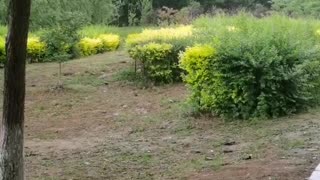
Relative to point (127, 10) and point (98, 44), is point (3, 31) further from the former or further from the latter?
point (127, 10)

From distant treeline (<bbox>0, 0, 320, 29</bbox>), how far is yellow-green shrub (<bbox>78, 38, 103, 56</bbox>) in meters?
0.61

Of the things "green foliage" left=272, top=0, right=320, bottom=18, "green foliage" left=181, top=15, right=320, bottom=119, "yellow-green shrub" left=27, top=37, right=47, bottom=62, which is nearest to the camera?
"green foliage" left=181, top=15, right=320, bottom=119

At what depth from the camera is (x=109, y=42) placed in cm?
1898

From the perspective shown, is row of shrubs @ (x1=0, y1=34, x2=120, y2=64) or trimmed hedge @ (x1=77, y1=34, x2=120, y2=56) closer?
row of shrubs @ (x1=0, y1=34, x2=120, y2=64)

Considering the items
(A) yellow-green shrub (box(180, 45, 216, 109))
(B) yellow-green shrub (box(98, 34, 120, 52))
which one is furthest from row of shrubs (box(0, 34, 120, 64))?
(A) yellow-green shrub (box(180, 45, 216, 109))

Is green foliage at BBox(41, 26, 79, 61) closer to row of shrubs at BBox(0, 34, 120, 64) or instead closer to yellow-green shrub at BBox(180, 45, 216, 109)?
row of shrubs at BBox(0, 34, 120, 64)

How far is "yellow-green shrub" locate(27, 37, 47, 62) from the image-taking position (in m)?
15.6

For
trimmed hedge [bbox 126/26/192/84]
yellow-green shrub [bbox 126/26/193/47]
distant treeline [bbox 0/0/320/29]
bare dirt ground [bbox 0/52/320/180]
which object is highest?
distant treeline [bbox 0/0/320/29]

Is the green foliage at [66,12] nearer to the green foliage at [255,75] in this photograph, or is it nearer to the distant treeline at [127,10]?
the distant treeline at [127,10]

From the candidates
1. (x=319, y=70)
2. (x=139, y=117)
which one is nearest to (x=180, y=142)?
(x=139, y=117)

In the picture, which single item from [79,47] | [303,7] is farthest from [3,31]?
[303,7]

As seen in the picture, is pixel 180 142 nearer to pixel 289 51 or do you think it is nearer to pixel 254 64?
pixel 254 64

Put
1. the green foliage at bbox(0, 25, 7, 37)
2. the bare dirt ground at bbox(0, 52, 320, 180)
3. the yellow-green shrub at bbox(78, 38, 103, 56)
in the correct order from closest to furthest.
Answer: the bare dirt ground at bbox(0, 52, 320, 180) → the green foliage at bbox(0, 25, 7, 37) → the yellow-green shrub at bbox(78, 38, 103, 56)

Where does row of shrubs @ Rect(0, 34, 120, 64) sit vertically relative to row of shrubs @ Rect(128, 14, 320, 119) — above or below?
below
